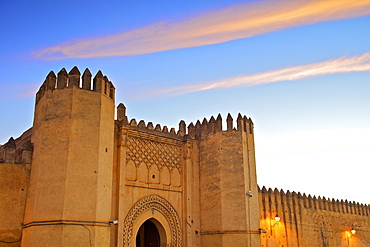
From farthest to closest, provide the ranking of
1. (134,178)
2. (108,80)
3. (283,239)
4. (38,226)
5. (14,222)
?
(283,239)
(134,178)
(108,80)
(14,222)
(38,226)

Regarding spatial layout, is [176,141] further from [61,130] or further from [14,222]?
[14,222]

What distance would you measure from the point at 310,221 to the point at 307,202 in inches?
36.4

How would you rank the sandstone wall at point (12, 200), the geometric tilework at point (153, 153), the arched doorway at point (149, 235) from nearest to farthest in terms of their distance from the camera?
the sandstone wall at point (12, 200), the geometric tilework at point (153, 153), the arched doorway at point (149, 235)

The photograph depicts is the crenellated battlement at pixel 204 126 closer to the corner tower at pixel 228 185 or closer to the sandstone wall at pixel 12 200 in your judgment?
the corner tower at pixel 228 185

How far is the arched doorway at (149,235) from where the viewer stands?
50.6 feet

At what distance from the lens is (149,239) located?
51.7 feet

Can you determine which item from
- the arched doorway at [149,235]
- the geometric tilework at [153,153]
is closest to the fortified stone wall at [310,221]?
the arched doorway at [149,235]

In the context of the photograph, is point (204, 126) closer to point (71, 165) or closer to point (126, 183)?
point (126, 183)

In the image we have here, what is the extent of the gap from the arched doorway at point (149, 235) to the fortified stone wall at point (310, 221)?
13.1 feet

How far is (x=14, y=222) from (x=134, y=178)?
405 centimetres

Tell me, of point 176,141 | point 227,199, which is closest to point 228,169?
point 227,199

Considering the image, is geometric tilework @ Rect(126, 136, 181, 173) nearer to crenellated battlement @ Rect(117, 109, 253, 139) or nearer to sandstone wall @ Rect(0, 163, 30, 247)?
crenellated battlement @ Rect(117, 109, 253, 139)

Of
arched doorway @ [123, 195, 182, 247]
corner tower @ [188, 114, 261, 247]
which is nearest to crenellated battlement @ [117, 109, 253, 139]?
corner tower @ [188, 114, 261, 247]

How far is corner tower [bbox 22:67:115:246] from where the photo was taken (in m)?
11.4
